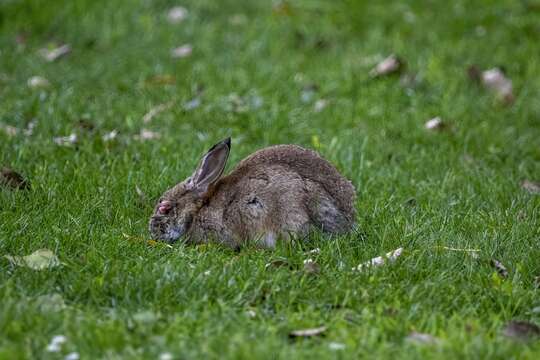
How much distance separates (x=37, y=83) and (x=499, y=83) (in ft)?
16.9

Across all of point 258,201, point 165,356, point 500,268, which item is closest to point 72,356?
point 165,356

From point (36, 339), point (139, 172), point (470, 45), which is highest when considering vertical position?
point (36, 339)

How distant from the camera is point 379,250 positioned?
605 cm

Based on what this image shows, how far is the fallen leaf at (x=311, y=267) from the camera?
5.59 metres

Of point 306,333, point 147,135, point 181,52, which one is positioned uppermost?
point 306,333

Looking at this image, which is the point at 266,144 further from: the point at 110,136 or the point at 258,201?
the point at 258,201

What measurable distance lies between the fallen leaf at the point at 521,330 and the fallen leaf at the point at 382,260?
1025 millimetres

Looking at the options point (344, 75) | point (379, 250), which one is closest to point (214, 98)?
point (344, 75)

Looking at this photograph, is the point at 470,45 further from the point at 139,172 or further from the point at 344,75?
the point at 139,172

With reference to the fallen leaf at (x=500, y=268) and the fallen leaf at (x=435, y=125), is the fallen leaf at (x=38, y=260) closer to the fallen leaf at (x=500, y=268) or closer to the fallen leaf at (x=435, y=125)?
the fallen leaf at (x=500, y=268)

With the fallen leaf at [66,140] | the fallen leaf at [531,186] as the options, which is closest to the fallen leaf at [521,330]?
the fallen leaf at [531,186]

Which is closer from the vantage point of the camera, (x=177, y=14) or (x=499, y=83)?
(x=499, y=83)

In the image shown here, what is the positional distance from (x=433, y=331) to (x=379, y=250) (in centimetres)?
126

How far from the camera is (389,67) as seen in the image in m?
10.5
